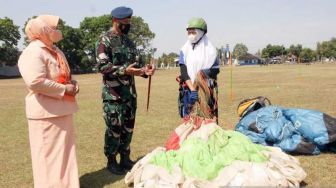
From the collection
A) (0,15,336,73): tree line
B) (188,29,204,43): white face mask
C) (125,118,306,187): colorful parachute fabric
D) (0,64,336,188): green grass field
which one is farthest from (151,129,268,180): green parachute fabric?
(0,15,336,73): tree line

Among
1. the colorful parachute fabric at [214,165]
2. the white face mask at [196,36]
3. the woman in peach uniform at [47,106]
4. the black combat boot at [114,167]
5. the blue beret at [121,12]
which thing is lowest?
the black combat boot at [114,167]

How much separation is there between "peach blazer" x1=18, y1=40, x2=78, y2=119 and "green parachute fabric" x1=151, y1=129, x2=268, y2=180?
125cm

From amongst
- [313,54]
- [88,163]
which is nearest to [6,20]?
[88,163]

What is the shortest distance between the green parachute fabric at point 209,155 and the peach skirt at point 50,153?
980 millimetres

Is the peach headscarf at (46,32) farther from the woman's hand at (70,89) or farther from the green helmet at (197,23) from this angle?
the green helmet at (197,23)

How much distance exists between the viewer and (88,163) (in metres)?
6.56

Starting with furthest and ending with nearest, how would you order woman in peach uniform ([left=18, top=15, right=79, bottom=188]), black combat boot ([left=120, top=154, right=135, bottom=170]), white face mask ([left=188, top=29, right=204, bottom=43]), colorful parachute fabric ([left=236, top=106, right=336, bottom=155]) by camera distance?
colorful parachute fabric ([left=236, top=106, right=336, bottom=155]) → black combat boot ([left=120, top=154, right=135, bottom=170]) → white face mask ([left=188, top=29, right=204, bottom=43]) → woman in peach uniform ([left=18, top=15, right=79, bottom=188])

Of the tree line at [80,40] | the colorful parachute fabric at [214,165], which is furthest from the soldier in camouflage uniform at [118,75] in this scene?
the tree line at [80,40]

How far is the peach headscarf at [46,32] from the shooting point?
466 cm

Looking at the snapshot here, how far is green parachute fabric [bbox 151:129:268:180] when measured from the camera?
4.72 metres

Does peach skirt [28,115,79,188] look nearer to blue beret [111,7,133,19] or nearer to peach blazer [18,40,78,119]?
peach blazer [18,40,78,119]

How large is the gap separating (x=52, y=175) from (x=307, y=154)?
3.61 m

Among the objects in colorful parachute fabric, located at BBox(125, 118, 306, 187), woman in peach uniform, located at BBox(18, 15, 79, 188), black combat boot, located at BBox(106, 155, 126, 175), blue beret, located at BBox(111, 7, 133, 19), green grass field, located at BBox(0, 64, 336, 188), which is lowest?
green grass field, located at BBox(0, 64, 336, 188)

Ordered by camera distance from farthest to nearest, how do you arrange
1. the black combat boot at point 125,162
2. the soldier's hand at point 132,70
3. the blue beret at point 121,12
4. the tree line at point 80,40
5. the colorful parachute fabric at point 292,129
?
the tree line at point 80,40, the colorful parachute fabric at point 292,129, the black combat boot at point 125,162, the blue beret at point 121,12, the soldier's hand at point 132,70
